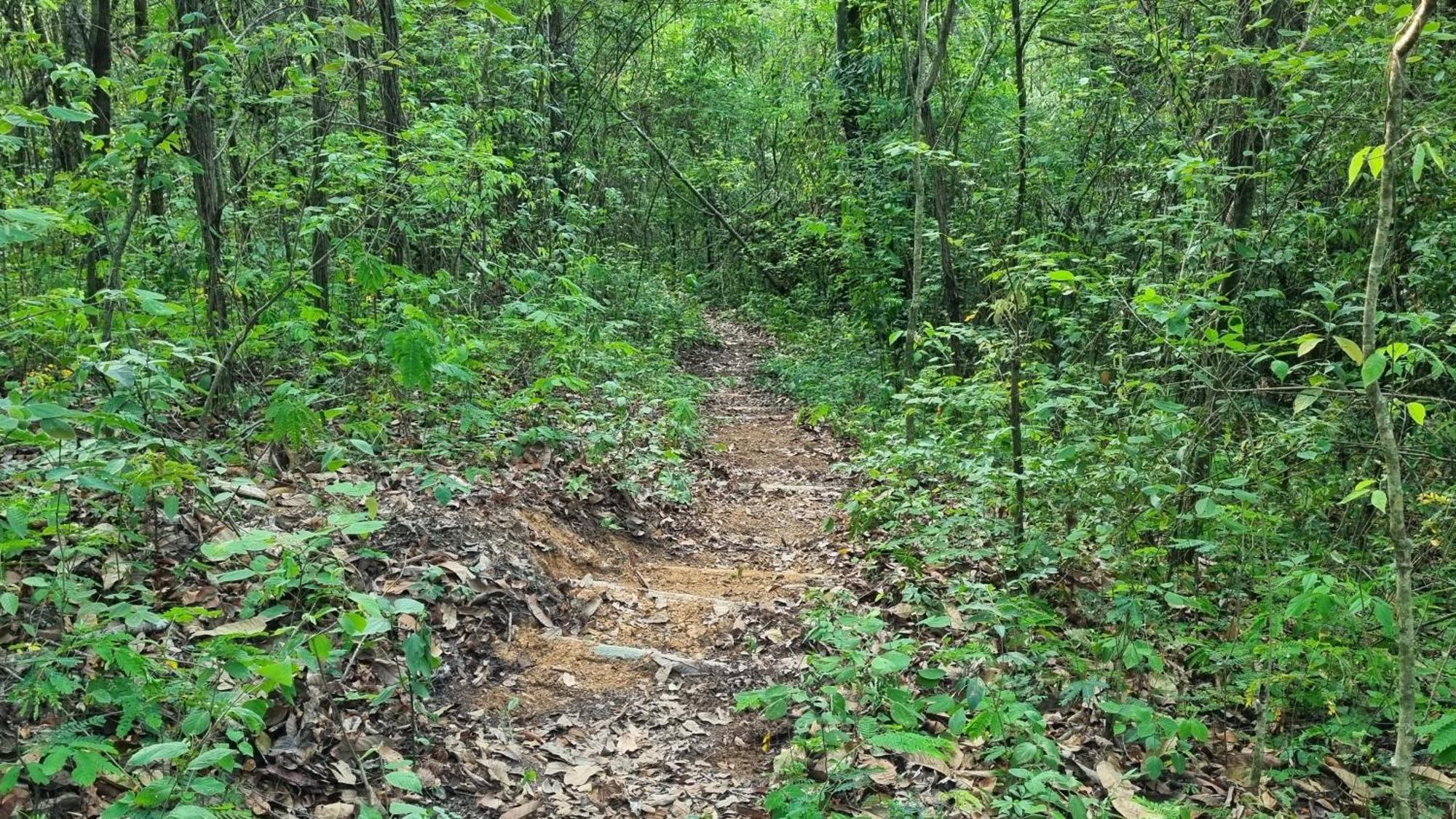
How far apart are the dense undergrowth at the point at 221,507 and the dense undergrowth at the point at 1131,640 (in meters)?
1.93

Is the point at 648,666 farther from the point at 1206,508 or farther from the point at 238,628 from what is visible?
the point at 1206,508

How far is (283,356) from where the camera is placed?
6973 mm

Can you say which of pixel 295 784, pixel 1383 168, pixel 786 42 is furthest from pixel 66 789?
pixel 786 42

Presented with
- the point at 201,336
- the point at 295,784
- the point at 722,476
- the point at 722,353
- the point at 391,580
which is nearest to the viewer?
the point at 295,784

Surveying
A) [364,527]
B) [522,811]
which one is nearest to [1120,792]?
[522,811]

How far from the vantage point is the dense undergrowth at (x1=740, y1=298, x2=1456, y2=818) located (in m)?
3.77

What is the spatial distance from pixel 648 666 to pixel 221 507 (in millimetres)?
2397

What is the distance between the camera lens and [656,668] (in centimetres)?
502

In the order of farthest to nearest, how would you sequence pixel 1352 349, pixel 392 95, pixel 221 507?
pixel 392 95
pixel 221 507
pixel 1352 349

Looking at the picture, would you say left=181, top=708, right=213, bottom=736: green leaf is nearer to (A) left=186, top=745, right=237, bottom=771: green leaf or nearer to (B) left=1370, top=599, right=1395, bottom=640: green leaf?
(A) left=186, top=745, right=237, bottom=771: green leaf

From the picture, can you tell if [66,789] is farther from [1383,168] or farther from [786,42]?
[786,42]

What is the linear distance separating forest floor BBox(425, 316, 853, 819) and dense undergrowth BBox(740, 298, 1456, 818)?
423 millimetres

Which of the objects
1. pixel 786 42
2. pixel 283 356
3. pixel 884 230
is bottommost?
pixel 283 356

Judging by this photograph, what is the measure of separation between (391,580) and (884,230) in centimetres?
922
